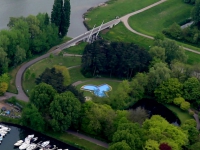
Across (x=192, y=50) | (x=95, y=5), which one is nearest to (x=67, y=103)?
(x=192, y=50)

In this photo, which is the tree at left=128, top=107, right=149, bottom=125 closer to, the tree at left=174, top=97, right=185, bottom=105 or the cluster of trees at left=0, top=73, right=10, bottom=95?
the tree at left=174, top=97, right=185, bottom=105

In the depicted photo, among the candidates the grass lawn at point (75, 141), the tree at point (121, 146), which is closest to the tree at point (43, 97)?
the grass lawn at point (75, 141)

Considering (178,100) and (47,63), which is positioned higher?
(47,63)

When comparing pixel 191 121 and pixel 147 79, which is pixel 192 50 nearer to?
pixel 147 79

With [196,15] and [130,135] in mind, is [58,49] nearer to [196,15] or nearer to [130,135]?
[130,135]

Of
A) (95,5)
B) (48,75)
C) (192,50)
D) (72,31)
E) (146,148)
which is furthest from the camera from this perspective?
(95,5)

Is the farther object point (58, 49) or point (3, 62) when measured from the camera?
point (58, 49)

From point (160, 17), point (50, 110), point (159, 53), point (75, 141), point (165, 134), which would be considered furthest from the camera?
point (160, 17)

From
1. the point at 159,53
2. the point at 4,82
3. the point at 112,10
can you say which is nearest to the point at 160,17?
the point at 112,10

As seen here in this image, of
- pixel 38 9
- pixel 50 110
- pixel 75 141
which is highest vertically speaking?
pixel 38 9
